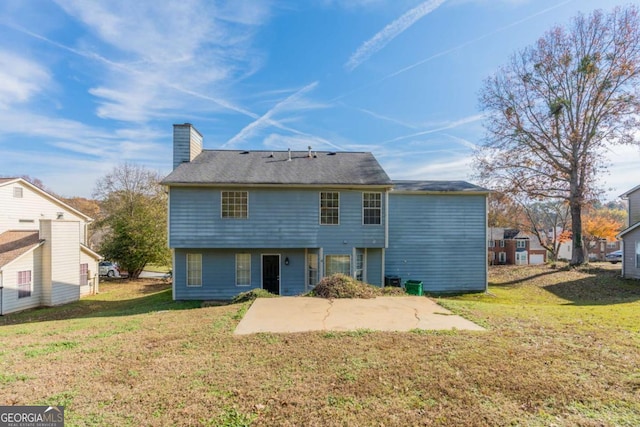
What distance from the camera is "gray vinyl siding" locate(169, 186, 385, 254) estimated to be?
12.5 m

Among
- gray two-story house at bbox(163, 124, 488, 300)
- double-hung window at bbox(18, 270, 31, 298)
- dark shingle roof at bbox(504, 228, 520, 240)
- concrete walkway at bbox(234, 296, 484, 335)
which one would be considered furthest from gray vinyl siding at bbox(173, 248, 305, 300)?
dark shingle roof at bbox(504, 228, 520, 240)

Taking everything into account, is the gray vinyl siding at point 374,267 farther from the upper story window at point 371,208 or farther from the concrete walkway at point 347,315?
the concrete walkway at point 347,315

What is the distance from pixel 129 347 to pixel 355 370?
14.7 ft

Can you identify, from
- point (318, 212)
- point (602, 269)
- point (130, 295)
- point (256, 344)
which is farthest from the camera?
point (602, 269)

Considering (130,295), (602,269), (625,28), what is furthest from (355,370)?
(625,28)

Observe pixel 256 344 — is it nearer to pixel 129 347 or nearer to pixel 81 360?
pixel 129 347

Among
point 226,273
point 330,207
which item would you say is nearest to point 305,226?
point 330,207

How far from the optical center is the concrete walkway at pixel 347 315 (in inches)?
272

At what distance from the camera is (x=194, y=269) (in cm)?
1330

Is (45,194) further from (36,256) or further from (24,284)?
(24,284)

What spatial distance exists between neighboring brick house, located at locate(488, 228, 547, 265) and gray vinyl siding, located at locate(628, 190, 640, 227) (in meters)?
22.9

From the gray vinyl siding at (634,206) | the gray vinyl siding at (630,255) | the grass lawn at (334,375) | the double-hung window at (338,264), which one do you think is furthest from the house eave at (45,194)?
the gray vinyl siding at (634,206)

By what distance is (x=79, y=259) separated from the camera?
16.0 m

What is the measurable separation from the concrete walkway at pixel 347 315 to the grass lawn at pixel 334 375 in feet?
1.81
